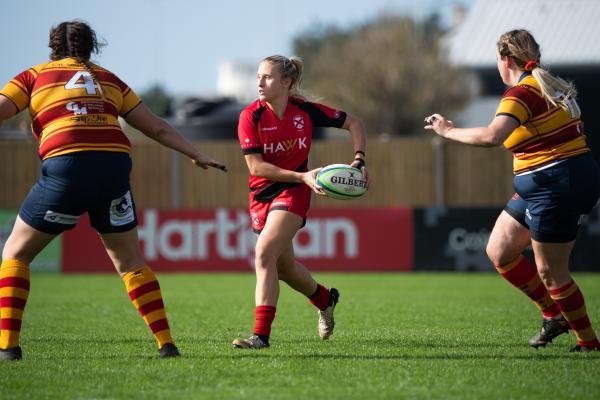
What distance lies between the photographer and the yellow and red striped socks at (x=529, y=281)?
282 inches

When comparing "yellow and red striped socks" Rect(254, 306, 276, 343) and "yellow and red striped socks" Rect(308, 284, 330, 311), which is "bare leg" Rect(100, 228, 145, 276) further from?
"yellow and red striped socks" Rect(308, 284, 330, 311)

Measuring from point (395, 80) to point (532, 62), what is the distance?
35524 mm

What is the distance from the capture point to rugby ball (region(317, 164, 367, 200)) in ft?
22.3

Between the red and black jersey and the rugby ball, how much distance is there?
1.36 ft

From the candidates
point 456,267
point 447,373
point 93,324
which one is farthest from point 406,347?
point 456,267

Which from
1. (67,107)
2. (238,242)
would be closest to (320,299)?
(67,107)

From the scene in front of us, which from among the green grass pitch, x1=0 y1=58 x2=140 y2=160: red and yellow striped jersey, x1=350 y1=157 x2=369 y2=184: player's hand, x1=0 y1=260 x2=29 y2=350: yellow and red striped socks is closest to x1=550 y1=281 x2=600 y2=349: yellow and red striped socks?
the green grass pitch

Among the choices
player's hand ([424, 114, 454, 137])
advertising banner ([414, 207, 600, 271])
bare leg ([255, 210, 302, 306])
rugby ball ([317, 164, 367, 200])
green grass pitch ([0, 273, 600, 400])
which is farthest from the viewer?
advertising banner ([414, 207, 600, 271])

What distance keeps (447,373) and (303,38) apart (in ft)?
236

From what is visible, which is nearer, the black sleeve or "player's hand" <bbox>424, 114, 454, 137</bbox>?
"player's hand" <bbox>424, 114, 454, 137</bbox>

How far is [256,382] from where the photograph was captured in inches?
225

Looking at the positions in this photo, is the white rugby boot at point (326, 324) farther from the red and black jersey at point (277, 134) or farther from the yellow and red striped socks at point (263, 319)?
the red and black jersey at point (277, 134)

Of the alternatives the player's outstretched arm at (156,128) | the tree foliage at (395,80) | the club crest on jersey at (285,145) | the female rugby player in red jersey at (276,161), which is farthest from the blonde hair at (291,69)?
the tree foliage at (395,80)

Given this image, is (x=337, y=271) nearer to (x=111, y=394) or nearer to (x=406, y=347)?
(x=406, y=347)
